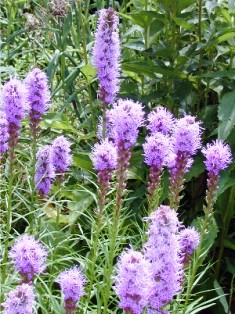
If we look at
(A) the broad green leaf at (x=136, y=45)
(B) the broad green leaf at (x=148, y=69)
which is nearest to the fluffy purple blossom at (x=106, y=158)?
(B) the broad green leaf at (x=148, y=69)

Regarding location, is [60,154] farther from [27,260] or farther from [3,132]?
[27,260]

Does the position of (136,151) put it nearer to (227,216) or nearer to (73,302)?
(227,216)

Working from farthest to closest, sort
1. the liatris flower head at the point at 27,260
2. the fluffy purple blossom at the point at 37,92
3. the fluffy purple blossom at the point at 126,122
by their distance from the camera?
the fluffy purple blossom at the point at 37,92 → the fluffy purple blossom at the point at 126,122 → the liatris flower head at the point at 27,260

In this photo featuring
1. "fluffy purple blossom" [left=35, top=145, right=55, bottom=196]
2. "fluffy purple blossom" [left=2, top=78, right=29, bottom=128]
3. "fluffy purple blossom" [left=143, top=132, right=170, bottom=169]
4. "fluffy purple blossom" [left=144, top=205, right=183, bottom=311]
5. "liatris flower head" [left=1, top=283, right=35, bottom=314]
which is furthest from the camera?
"fluffy purple blossom" [left=35, top=145, right=55, bottom=196]

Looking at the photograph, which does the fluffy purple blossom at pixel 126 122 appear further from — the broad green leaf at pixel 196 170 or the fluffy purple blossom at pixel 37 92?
the broad green leaf at pixel 196 170

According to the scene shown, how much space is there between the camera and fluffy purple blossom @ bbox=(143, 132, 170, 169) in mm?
2730

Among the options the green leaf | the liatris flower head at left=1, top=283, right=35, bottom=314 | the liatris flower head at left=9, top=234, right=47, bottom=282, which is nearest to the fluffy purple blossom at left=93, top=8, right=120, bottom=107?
the green leaf

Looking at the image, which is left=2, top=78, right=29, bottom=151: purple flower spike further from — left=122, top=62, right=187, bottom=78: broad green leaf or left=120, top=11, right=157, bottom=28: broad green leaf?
left=120, top=11, right=157, bottom=28: broad green leaf

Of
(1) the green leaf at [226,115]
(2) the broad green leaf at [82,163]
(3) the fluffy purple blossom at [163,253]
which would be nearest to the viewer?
(3) the fluffy purple blossom at [163,253]

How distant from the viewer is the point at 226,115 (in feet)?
12.8

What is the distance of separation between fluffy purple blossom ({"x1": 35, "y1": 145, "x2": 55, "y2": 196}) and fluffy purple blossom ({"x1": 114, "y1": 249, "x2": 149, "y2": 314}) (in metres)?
1.39

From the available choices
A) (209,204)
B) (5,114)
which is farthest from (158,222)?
(5,114)

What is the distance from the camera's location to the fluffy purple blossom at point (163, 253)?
1962mm

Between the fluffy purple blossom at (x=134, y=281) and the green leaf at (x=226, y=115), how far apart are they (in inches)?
77.1
